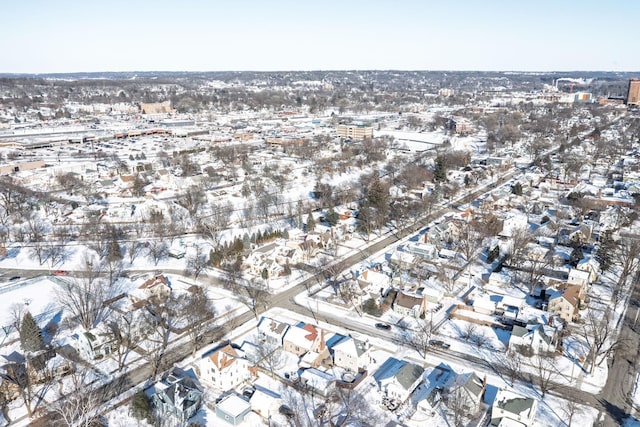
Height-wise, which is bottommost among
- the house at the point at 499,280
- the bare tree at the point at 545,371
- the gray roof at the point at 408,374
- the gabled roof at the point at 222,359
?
the house at the point at 499,280

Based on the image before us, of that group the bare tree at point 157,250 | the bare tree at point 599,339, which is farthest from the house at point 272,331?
the bare tree at point 599,339

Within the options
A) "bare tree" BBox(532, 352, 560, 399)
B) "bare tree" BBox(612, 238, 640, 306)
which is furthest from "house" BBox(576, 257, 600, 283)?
"bare tree" BBox(532, 352, 560, 399)

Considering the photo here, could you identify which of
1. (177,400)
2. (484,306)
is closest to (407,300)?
(484,306)

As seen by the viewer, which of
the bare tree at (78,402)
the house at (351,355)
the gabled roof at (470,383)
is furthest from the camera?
the house at (351,355)

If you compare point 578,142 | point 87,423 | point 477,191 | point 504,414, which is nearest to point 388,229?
point 477,191

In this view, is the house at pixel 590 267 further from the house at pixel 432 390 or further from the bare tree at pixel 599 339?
the house at pixel 432 390

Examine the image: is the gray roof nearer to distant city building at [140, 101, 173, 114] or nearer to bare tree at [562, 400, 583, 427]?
bare tree at [562, 400, 583, 427]
